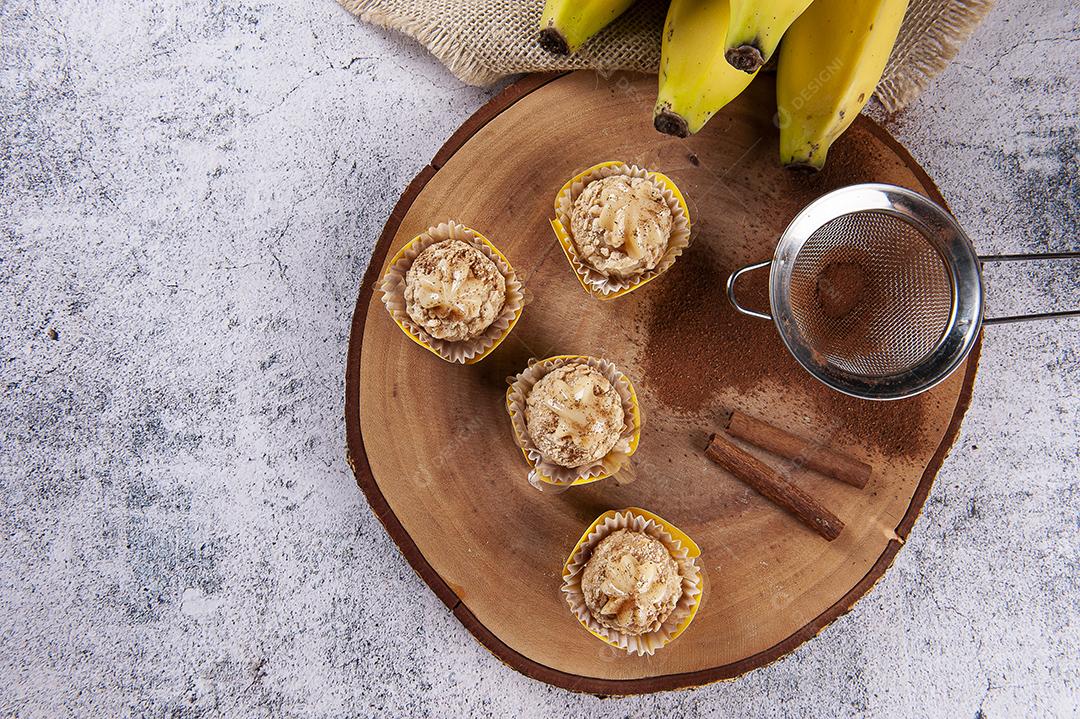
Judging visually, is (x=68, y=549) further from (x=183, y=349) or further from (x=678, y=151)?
(x=678, y=151)

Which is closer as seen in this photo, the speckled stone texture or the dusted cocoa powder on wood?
the dusted cocoa powder on wood

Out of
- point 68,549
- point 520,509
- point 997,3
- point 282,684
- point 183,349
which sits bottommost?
point 282,684

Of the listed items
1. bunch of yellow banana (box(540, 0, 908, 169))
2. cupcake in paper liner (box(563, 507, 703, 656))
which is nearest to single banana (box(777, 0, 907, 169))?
Answer: bunch of yellow banana (box(540, 0, 908, 169))

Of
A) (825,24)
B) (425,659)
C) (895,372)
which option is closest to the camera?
(825,24)

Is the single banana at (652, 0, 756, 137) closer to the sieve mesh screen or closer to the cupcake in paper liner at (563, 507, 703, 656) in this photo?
the sieve mesh screen

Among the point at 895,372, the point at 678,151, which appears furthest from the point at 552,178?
the point at 895,372

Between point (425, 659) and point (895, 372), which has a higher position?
point (895, 372)

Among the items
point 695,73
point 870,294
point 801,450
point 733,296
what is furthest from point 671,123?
point 801,450
